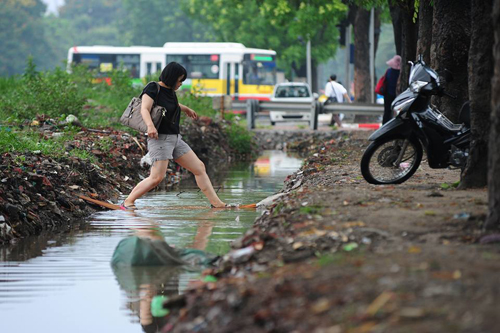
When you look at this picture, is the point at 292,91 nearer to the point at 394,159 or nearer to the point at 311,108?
the point at 311,108

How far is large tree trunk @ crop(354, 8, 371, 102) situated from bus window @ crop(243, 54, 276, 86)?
14365 millimetres

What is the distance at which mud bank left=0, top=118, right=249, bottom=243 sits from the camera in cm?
1010

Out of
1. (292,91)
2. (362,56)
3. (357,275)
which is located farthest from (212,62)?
(357,275)

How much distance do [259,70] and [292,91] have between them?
6.10m

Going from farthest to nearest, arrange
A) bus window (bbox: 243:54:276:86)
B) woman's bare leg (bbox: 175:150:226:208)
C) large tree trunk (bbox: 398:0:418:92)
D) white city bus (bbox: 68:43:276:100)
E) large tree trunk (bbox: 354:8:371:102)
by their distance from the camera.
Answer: bus window (bbox: 243:54:276:86) < white city bus (bbox: 68:43:276:100) < large tree trunk (bbox: 354:8:371:102) < large tree trunk (bbox: 398:0:418:92) < woman's bare leg (bbox: 175:150:226:208)

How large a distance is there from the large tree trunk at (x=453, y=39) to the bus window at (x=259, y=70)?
120 ft

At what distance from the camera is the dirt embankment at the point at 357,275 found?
4.69m

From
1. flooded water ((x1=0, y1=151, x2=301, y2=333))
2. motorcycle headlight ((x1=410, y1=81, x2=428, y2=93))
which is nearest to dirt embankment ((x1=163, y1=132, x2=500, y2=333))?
flooded water ((x1=0, y1=151, x2=301, y2=333))

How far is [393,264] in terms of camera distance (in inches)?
223

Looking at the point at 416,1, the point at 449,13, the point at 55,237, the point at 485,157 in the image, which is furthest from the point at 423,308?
the point at 416,1

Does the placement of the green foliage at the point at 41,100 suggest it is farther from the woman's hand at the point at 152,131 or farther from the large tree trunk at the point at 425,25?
the woman's hand at the point at 152,131

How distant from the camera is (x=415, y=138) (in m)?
11.1

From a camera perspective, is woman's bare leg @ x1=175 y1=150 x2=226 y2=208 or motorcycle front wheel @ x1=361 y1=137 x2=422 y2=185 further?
woman's bare leg @ x1=175 y1=150 x2=226 y2=208

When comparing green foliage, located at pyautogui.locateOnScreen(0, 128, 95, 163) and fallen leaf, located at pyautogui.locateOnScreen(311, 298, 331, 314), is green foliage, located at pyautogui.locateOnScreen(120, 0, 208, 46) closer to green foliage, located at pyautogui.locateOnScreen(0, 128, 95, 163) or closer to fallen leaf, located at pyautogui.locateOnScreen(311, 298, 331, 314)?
green foliage, located at pyautogui.locateOnScreen(0, 128, 95, 163)
